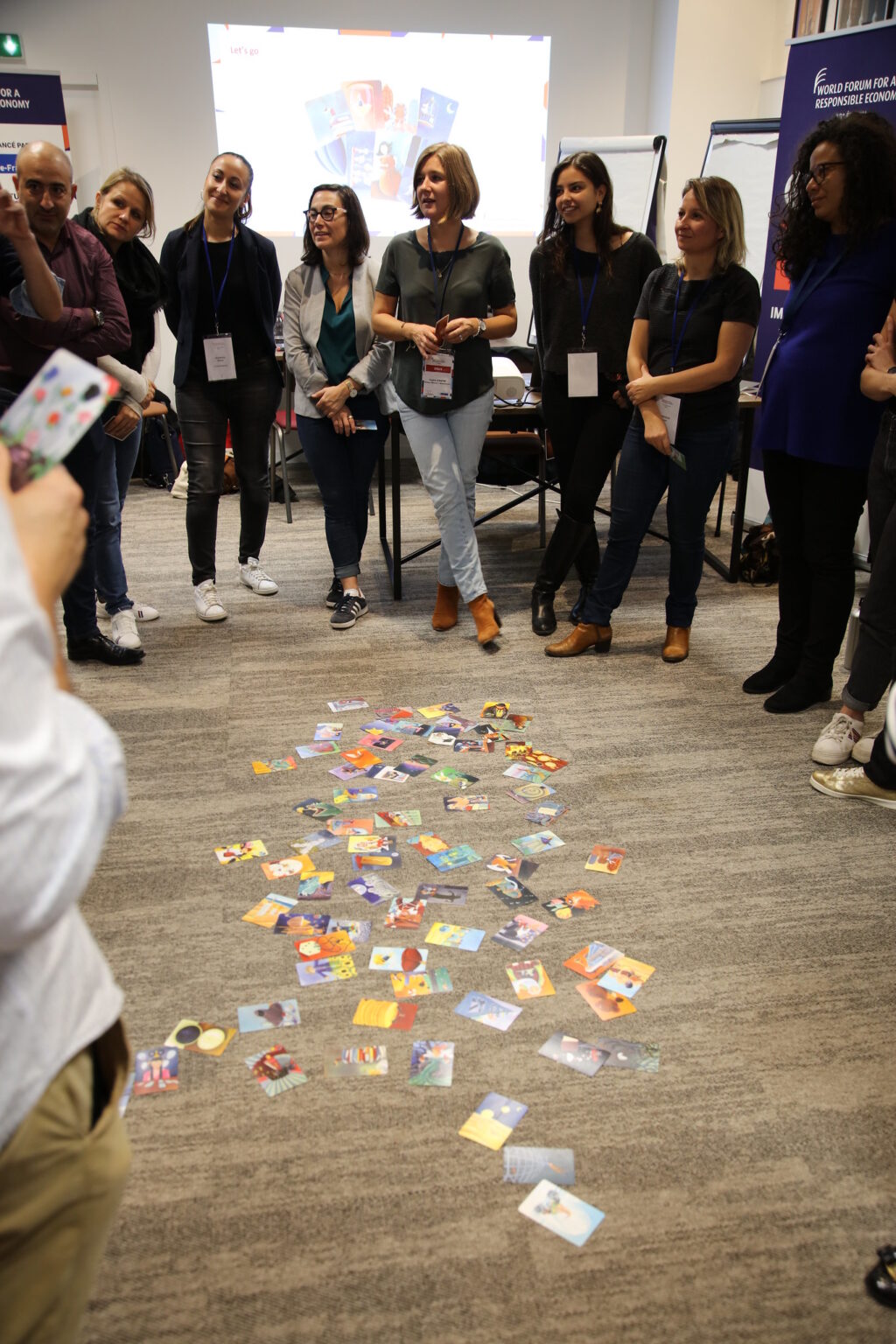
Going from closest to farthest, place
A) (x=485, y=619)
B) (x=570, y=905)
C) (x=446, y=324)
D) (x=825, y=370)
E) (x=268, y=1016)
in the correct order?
1. (x=268, y=1016)
2. (x=570, y=905)
3. (x=825, y=370)
4. (x=446, y=324)
5. (x=485, y=619)

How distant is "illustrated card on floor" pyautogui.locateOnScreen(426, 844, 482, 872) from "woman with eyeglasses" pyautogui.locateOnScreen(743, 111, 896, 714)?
132 cm

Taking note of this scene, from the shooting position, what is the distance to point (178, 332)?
11.9ft

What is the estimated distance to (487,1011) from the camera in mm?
1897

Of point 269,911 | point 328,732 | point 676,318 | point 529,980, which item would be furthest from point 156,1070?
point 676,318

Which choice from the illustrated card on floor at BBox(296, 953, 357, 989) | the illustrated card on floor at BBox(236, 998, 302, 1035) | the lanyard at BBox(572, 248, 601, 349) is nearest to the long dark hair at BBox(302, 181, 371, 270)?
the lanyard at BBox(572, 248, 601, 349)

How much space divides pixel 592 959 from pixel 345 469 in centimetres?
242

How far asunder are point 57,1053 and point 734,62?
23.7 feet

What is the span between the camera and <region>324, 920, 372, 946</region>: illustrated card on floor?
2.10 m

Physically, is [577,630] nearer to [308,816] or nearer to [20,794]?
[308,816]

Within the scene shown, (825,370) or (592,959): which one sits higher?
(825,370)

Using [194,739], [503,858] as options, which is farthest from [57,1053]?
[194,739]

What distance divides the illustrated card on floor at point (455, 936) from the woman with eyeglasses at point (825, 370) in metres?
1.54

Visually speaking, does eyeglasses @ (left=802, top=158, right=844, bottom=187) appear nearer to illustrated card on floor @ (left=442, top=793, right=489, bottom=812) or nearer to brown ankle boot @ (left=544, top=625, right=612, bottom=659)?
brown ankle boot @ (left=544, top=625, right=612, bottom=659)

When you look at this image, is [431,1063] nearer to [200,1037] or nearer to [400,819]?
[200,1037]
